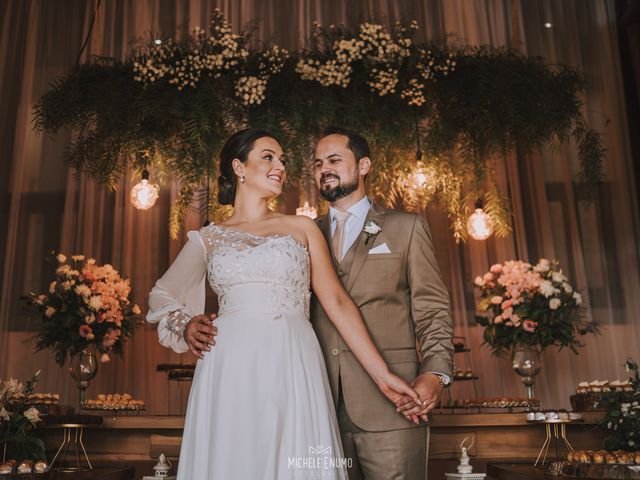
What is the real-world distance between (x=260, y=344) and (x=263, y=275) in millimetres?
260

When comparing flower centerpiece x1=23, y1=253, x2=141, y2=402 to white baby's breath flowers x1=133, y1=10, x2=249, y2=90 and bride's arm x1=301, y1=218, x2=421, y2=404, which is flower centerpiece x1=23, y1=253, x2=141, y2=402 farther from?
bride's arm x1=301, y1=218, x2=421, y2=404

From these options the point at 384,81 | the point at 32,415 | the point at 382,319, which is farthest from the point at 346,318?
the point at 384,81

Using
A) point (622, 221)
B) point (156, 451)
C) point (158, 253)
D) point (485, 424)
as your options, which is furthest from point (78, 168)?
point (622, 221)

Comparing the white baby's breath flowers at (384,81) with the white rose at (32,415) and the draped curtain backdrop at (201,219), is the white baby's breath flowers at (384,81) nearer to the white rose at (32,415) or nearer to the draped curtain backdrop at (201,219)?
the draped curtain backdrop at (201,219)

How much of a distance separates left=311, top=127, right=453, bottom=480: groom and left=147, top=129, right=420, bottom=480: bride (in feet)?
0.25

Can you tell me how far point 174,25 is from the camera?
7426mm

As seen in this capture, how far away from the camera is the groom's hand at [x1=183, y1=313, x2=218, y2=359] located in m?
2.58

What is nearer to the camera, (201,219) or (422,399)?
(422,399)

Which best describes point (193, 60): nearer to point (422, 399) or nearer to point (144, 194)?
point (144, 194)

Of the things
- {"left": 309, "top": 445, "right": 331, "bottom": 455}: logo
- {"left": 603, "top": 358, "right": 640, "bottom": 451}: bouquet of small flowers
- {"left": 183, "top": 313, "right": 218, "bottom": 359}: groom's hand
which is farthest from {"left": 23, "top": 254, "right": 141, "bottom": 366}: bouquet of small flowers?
{"left": 603, "top": 358, "right": 640, "bottom": 451}: bouquet of small flowers

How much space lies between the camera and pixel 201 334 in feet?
8.47

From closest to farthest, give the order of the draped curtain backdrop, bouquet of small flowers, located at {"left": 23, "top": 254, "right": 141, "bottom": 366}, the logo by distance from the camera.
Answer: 1. the logo
2. bouquet of small flowers, located at {"left": 23, "top": 254, "right": 141, "bottom": 366}
3. the draped curtain backdrop

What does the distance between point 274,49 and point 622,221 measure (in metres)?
3.59

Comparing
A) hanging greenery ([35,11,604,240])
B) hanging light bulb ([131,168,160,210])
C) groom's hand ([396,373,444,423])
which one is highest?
hanging greenery ([35,11,604,240])
